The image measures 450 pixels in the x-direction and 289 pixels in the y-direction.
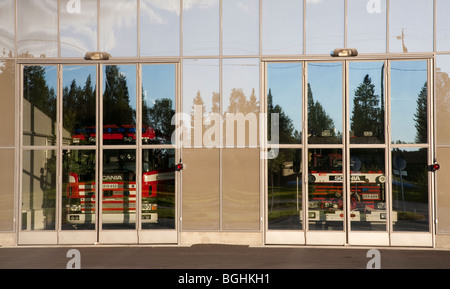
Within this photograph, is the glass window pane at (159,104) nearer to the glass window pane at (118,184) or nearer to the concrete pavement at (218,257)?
the glass window pane at (118,184)

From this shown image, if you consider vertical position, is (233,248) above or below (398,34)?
below

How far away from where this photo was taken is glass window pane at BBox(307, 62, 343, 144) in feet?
42.4

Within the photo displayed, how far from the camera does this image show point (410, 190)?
A: 41.5 feet

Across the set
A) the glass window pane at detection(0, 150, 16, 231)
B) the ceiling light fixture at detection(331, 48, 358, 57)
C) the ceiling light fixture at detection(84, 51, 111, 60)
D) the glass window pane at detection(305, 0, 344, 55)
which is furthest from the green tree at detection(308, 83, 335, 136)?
the glass window pane at detection(0, 150, 16, 231)

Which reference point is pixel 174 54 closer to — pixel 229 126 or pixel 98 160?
pixel 229 126

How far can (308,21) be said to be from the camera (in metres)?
12.9

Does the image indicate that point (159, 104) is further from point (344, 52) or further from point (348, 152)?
point (348, 152)

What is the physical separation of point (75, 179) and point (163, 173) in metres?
2.38

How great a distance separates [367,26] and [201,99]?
4.68 m

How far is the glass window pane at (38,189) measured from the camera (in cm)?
1320

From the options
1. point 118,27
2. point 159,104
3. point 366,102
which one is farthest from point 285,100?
point 118,27

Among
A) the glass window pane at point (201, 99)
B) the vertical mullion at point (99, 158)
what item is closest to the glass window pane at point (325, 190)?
the glass window pane at point (201, 99)

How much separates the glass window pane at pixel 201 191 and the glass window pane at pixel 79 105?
2.74 metres

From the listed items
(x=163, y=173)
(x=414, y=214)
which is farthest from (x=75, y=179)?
(x=414, y=214)
